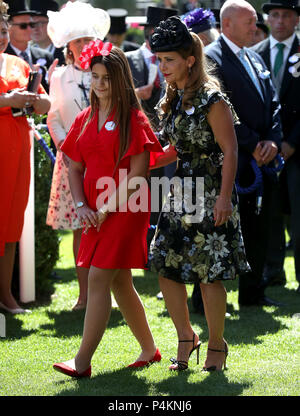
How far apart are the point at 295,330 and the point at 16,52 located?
4162 millimetres

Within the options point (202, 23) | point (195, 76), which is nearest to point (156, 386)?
point (195, 76)

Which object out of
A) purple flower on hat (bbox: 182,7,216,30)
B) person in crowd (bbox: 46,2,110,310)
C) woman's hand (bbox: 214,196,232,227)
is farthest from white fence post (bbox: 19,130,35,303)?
woman's hand (bbox: 214,196,232,227)

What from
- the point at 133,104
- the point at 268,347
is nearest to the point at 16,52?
the point at 133,104

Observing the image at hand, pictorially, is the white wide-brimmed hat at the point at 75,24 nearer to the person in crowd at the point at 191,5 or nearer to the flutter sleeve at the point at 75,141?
the flutter sleeve at the point at 75,141

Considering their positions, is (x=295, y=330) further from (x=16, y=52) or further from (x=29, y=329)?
(x=16, y=52)

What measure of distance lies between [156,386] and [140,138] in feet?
4.56

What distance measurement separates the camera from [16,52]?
8.36 m

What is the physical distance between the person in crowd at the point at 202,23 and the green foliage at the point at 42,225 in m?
1.55

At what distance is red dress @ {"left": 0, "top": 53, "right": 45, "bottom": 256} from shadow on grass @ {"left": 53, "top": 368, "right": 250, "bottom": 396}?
1972 millimetres

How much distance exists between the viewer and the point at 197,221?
186 inches

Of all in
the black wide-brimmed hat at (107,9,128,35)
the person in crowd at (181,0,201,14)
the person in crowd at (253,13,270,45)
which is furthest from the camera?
the person in crowd at (181,0,201,14)

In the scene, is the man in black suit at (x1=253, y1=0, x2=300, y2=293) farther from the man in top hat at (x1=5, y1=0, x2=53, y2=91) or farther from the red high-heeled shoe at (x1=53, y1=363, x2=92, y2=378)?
the red high-heeled shoe at (x1=53, y1=363, x2=92, y2=378)

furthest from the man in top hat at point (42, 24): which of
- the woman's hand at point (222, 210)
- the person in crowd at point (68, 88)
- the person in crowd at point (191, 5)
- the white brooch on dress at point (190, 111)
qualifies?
the person in crowd at point (191, 5)

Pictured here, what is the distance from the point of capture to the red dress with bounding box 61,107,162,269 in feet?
15.3
